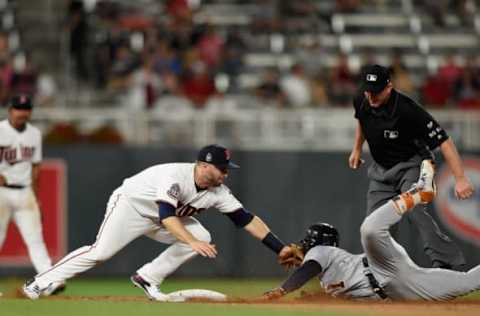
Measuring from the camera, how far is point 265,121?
16.7 meters

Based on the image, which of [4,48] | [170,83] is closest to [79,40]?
[4,48]

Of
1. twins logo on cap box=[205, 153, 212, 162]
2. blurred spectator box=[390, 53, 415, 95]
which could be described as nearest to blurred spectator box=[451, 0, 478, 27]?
blurred spectator box=[390, 53, 415, 95]

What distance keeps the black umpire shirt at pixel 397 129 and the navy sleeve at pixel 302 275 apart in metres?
1.36

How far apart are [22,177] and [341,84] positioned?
22.6 ft

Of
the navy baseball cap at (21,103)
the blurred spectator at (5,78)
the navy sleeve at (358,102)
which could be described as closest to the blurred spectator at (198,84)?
the blurred spectator at (5,78)

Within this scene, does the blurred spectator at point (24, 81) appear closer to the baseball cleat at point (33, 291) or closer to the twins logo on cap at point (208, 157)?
the baseball cleat at point (33, 291)

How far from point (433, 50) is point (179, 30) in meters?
4.65

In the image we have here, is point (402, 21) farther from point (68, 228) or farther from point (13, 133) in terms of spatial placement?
point (13, 133)

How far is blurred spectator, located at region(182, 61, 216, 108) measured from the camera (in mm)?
18781

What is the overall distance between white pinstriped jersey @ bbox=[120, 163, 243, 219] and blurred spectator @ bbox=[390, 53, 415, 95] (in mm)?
8521

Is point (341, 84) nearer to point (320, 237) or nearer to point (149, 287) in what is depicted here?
point (320, 237)

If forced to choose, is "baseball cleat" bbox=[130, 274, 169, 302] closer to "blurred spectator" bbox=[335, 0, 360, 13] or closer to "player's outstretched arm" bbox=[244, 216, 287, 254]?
"player's outstretched arm" bbox=[244, 216, 287, 254]

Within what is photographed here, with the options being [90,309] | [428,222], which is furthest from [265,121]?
[90,309]

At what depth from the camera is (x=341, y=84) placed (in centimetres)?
1903
